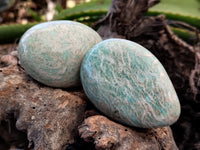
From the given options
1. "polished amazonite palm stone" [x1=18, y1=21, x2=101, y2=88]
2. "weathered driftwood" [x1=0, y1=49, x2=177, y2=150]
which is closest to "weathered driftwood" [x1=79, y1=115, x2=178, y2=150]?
"weathered driftwood" [x1=0, y1=49, x2=177, y2=150]

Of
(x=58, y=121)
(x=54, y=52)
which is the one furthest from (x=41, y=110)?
(x=54, y=52)

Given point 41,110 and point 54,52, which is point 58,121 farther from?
point 54,52

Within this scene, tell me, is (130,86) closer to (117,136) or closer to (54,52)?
(117,136)

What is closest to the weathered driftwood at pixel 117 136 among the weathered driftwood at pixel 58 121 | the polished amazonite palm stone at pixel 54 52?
the weathered driftwood at pixel 58 121

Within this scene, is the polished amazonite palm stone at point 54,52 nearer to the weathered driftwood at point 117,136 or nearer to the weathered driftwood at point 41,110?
the weathered driftwood at point 41,110

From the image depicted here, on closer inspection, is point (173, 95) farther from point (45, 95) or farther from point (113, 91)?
point (45, 95)

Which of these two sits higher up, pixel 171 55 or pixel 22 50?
pixel 22 50

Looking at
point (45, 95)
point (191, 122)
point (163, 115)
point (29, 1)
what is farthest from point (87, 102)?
point (29, 1)

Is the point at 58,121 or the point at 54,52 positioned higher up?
the point at 54,52
